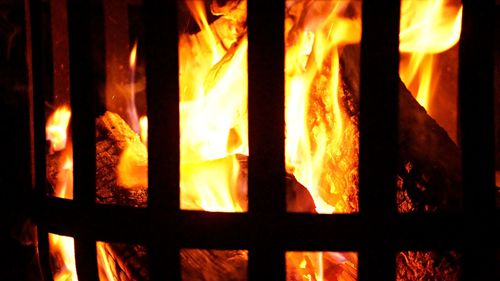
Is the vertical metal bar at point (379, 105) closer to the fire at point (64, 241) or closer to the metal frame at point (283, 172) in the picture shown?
the metal frame at point (283, 172)

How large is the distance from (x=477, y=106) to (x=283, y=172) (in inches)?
19.3

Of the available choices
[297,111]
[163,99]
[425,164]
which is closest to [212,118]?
[297,111]

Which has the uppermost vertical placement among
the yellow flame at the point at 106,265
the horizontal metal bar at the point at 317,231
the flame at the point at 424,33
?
the flame at the point at 424,33

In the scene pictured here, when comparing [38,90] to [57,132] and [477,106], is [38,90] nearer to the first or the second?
[57,132]

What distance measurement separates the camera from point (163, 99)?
127cm

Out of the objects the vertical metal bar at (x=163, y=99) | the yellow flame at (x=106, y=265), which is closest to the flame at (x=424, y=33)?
the vertical metal bar at (x=163, y=99)

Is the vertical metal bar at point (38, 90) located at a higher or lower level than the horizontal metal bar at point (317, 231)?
higher

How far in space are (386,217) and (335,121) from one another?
424 mm

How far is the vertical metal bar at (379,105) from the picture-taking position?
1203 mm

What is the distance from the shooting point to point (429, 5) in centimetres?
166

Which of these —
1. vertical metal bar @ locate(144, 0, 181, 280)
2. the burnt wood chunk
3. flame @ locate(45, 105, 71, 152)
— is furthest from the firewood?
flame @ locate(45, 105, 71, 152)

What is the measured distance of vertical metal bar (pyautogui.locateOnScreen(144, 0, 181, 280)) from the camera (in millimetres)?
1268

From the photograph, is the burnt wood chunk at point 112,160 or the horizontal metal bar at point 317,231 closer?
the horizontal metal bar at point 317,231

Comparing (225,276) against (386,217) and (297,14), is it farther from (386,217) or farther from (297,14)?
(297,14)
